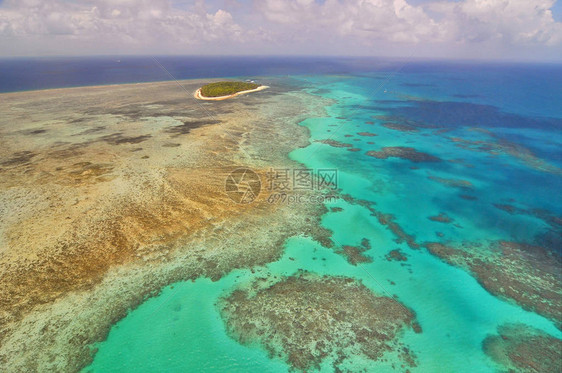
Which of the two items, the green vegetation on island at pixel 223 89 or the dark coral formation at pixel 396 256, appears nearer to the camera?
the dark coral formation at pixel 396 256

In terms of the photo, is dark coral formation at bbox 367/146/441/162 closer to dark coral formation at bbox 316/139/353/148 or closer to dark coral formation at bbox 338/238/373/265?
dark coral formation at bbox 316/139/353/148

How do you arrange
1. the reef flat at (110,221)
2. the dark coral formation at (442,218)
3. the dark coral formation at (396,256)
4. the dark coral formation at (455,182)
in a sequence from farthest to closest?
1. the dark coral formation at (455,182)
2. the dark coral formation at (442,218)
3. the dark coral formation at (396,256)
4. the reef flat at (110,221)

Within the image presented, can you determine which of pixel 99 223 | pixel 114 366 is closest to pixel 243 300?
pixel 114 366

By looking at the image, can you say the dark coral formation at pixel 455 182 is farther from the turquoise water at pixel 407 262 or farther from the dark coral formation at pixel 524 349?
the dark coral formation at pixel 524 349

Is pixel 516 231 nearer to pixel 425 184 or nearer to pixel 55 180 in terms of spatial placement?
pixel 425 184

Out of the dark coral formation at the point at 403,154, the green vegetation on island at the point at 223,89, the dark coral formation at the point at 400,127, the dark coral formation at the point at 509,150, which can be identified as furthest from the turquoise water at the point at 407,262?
the green vegetation on island at the point at 223,89

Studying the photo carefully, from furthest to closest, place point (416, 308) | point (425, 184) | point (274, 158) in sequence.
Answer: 1. point (274, 158)
2. point (425, 184)
3. point (416, 308)
